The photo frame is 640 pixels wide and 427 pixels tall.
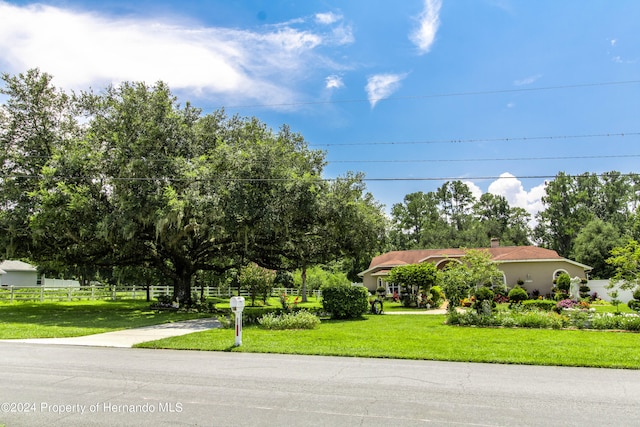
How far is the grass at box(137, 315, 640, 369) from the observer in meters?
8.93

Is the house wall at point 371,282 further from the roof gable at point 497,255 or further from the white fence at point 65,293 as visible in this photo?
the white fence at point 65,293

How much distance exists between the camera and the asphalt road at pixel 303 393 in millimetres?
4961

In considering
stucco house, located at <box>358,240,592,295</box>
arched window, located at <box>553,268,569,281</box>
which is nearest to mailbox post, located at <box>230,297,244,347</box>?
stucco house, located at <box>358,240,592,295</box>

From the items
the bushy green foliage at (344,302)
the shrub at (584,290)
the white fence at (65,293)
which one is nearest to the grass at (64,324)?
the bushy green foliage at (344,302)

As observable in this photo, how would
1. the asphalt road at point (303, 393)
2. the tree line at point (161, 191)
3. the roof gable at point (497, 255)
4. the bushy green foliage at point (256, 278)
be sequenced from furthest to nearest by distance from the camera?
the roof gable at point (497, 255)
the bushy green foliage at point (256, 278)
the tree line at point (161, 191)
the asphalt road at point (303, 393)

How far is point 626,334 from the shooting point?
12977 mm

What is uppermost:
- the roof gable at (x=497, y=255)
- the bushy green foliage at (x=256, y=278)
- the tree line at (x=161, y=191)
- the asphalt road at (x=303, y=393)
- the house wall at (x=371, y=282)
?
→ the tree line at (x=161, y=191)

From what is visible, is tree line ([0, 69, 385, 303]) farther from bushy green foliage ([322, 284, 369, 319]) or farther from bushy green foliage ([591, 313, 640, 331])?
bushy green foliage ([591, 313, 640, 331])

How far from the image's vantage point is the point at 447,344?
10672 mm

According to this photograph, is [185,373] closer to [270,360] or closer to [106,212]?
[270,360]

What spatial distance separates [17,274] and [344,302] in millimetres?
42981

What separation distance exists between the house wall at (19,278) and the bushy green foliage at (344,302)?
136 feet

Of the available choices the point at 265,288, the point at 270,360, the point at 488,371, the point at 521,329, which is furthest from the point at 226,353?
the point at 265,288

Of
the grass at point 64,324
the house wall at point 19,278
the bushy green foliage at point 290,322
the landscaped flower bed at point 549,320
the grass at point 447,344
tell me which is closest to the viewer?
the grass at point 447,344
